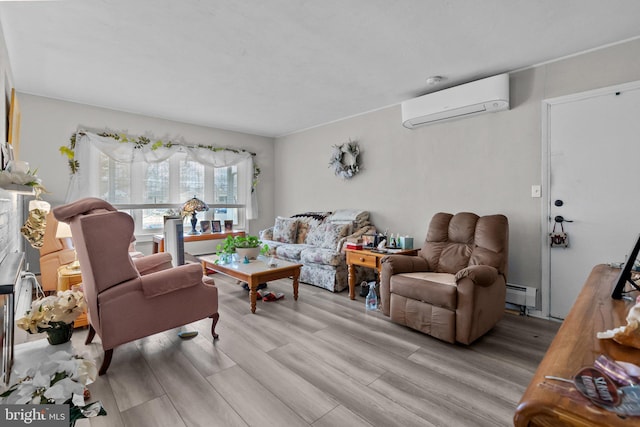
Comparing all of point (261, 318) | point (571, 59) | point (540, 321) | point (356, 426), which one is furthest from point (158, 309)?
point (571, 59)

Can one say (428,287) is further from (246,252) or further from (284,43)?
(284,43)

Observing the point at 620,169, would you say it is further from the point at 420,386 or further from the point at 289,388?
the point at 289,388

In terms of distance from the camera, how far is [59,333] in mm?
1371

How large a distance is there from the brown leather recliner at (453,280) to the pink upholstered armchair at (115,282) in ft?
5.86

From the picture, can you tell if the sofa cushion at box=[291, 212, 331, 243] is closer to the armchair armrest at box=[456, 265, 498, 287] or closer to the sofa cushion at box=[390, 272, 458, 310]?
the sofa cushion at box=[390, 272, 458, 310]

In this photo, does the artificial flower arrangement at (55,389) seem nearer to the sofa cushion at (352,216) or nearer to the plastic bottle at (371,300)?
the plastic bottle at (371,300)

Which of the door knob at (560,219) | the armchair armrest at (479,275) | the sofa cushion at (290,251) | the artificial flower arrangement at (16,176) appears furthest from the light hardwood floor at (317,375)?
the sofa cushion at (290,251)

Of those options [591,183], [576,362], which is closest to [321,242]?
[591,183]

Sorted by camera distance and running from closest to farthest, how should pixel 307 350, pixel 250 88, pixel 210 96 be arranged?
pixel 307 350
pixel 250 88
pixel 210 96

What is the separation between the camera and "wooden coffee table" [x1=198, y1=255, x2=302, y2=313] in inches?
122

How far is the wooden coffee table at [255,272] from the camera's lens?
3.10 metres

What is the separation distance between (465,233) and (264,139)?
14.3 ft

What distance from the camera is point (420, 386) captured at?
6.18 ft

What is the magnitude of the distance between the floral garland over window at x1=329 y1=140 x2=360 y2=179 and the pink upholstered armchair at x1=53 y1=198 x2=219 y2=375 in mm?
2992
